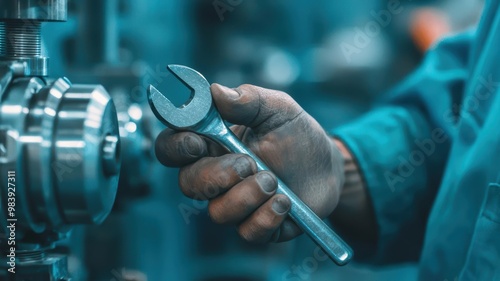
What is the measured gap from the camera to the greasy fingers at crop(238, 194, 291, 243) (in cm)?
70

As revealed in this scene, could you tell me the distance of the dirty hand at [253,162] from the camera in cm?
70

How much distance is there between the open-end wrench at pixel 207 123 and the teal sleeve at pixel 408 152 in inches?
14.7

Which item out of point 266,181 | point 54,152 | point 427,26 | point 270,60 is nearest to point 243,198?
point 266,181

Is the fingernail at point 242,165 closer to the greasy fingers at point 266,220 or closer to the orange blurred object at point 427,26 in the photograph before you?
the greasy fingers at point 266,220

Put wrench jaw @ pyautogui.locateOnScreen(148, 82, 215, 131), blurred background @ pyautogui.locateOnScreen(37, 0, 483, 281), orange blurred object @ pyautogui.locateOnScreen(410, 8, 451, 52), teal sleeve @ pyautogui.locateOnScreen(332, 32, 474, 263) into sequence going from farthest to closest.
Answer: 1. orange blurred object @ pyautogui.locateOnScreen(410, 8, 451, 52)
2. blurred background @ pyautogui.locateOnScreen(37, 0, 483, 281)
3. teal sleeve @ pyautogui.locateOnScreen(332, 32, 474, 263)
4. wrench jaw @ pyautogui.locateOnScreen(148, 82, 215, 131)

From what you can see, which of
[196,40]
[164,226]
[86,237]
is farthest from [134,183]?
[196,40]

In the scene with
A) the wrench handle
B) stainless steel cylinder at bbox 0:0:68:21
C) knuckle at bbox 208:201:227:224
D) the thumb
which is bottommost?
knuckle at bbox 208:201:227:224

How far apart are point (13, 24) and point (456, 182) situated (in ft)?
2.12

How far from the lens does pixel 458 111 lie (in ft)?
3.74

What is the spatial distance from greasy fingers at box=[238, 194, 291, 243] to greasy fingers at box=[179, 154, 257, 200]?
1.6 inches

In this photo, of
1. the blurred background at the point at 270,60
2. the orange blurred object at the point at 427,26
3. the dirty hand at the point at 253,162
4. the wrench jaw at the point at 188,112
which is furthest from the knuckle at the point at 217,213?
the orange blurred object at the point at 427,26

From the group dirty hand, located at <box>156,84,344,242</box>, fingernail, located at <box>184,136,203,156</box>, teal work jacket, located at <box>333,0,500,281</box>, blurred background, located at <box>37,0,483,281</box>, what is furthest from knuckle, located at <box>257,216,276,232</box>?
blurred background, located at <box>37,0,483,281</box>

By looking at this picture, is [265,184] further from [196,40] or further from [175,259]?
[196,40]

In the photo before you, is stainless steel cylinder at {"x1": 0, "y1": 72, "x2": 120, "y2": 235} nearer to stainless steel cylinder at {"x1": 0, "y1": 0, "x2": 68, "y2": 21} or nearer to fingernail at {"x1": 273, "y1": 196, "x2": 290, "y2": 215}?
stainless steel cylinder at {"x1": 0, "y1": 0, "x2": 68, "y2": 21}
